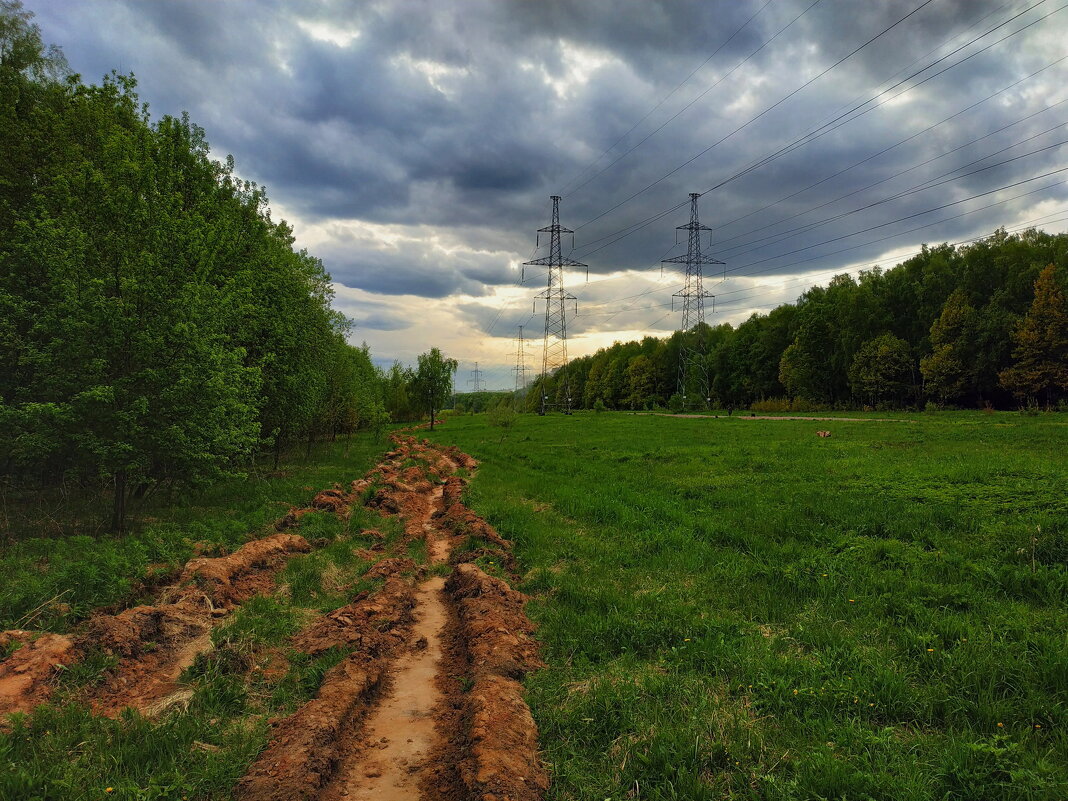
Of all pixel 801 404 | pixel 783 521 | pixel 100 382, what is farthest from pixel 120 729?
pixel 801 404

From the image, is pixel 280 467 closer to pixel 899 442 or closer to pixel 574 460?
Answer: pixel 574 460

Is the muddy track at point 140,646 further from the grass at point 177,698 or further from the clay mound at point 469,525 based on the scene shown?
the clay mound at point 469,525

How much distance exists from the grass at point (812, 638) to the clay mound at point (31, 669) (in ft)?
17.0

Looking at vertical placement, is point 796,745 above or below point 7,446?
below

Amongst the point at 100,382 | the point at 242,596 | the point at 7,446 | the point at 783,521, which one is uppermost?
the point at 100,382

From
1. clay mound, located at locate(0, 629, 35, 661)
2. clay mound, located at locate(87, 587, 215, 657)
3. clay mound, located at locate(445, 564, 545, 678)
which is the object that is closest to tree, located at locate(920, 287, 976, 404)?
clay mound, located at locate(445, 564, 545, 678)

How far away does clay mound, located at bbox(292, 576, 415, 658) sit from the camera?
6363 mm

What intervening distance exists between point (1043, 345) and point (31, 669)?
56681 mm

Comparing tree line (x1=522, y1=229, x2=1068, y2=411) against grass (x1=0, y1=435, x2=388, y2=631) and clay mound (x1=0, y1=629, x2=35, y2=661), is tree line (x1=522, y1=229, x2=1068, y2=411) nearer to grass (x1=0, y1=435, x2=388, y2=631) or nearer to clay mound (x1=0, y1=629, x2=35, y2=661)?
grass (x1=0, y1=435, x2=388, y2=631)

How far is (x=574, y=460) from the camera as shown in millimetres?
23516

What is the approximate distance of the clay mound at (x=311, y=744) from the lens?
150 inches

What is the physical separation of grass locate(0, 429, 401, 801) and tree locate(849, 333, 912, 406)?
200ft

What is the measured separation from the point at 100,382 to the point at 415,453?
72.3ft

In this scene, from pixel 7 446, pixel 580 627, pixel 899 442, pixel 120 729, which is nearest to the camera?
pixel 120 729
